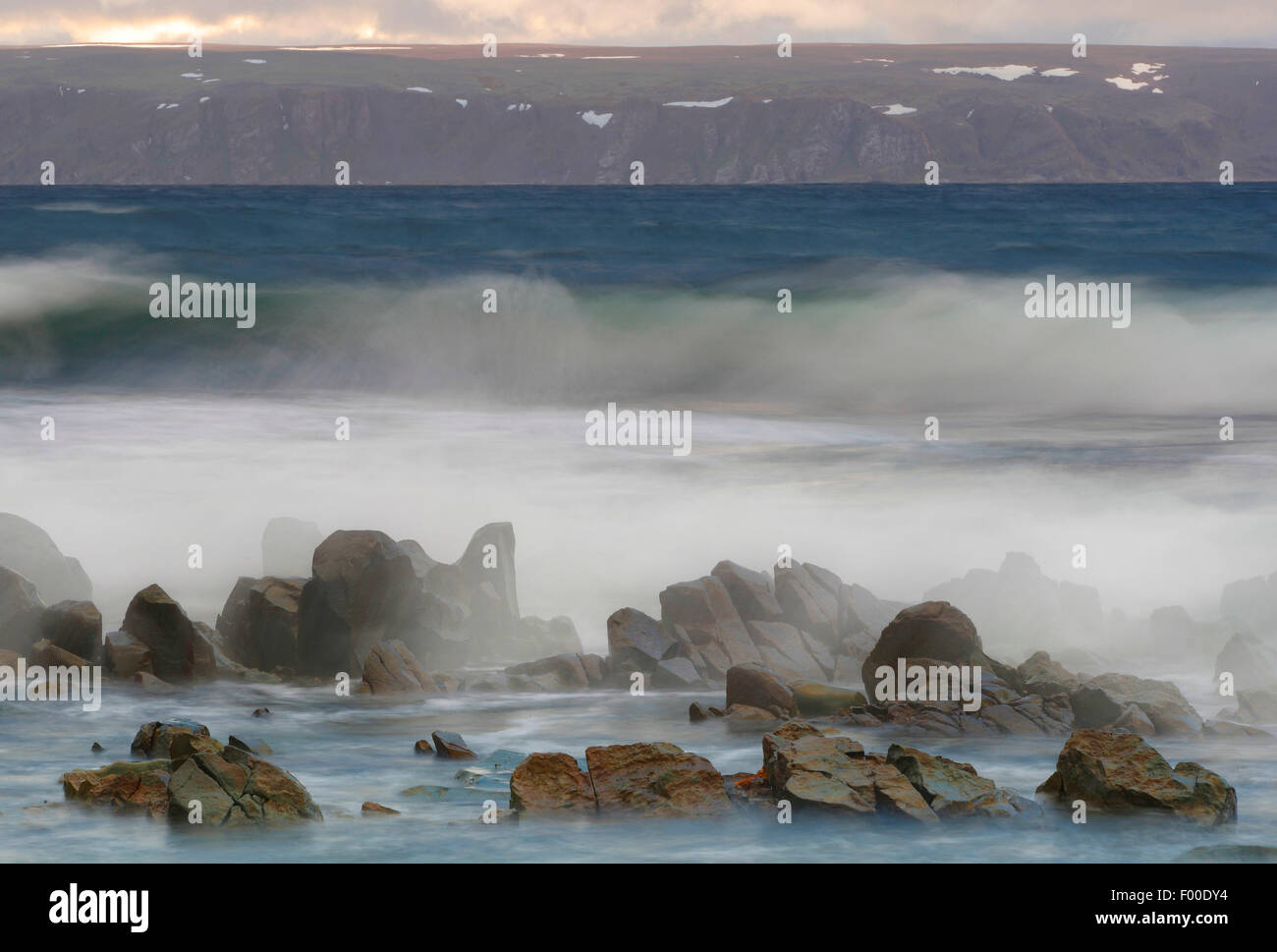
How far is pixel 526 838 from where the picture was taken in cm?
714

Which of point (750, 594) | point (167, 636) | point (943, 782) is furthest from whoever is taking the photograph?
point (750, 594)

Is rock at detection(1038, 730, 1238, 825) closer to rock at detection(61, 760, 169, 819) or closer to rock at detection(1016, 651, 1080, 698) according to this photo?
rock at detection(1016, 651, 1080, 698)

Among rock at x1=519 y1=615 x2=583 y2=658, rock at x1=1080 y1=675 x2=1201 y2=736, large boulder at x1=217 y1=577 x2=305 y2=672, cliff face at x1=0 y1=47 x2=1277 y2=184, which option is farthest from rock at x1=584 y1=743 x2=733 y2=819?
cliff face at x1=0 y1=47 x2=1277 y2=184

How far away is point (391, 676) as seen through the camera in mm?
10664

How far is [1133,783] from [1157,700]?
244 cm

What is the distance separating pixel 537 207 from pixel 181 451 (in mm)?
38641

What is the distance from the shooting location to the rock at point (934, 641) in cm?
1015

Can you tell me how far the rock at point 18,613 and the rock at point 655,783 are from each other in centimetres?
520

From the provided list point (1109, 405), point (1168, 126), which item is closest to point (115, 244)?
point (1109, 405)

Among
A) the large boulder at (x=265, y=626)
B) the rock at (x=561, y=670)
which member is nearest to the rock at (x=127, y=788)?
the large boulder at (x=265, y=626)

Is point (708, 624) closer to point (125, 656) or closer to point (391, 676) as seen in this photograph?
point (391, 676)

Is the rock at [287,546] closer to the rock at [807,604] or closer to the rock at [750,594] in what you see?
the rock at [750,594]

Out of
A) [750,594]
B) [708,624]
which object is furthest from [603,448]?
[708,624]

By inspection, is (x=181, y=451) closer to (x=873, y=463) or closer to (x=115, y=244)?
(x=873, y=463)
